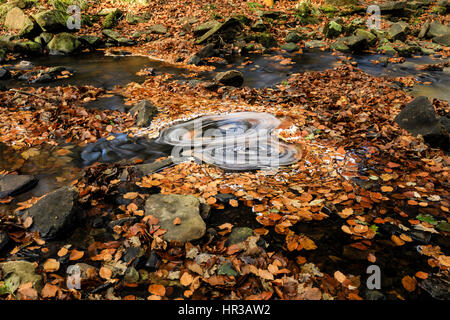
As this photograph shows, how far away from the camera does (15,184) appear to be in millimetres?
4316

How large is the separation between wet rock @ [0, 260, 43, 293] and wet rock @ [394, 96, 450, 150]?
679 cm

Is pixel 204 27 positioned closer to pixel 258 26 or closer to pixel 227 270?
pixel 258 26

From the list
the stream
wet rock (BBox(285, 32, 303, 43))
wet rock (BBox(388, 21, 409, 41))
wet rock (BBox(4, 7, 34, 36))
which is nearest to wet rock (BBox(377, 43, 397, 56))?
the stream

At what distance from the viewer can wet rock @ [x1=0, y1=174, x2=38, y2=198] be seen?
165 inches

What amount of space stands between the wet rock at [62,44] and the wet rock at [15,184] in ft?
39.2

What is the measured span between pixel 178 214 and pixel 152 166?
173cm

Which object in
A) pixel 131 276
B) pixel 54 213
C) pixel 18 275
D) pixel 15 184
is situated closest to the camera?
pixel 18 275

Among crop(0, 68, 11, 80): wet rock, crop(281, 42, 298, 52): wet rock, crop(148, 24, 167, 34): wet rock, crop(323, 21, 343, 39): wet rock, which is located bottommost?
crop(0, 68, 11, 80): wet rock

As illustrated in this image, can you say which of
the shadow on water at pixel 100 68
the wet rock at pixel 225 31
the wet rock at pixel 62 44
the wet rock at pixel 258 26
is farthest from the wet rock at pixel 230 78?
the wet rock at pixel 62 44

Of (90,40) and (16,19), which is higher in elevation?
(16,19)

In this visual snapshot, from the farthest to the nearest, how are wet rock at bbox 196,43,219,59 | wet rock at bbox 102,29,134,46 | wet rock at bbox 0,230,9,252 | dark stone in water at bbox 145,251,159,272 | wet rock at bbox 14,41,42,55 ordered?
wet rock at bbox 102,29,134,46, wet rock at bbox 14,41,42,55, wet rock at bbox 196,43,219,59, wet rock at bbox 0,230,9,252, dark stone in water at bbox 145,251,159,272

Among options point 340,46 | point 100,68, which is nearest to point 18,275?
point 100,68

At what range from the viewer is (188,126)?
6.72 meters

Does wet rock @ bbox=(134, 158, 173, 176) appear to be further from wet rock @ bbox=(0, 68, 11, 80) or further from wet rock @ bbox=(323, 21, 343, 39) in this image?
wet rock @ bbox=(323, 21, 343, 39)
